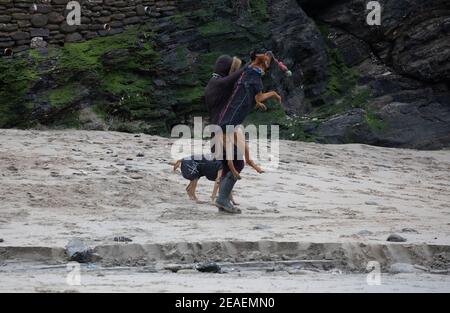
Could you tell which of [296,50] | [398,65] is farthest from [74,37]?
[398,65]

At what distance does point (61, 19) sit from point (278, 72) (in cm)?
366

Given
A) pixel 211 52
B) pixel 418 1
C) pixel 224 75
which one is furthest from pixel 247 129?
pixel 224 75

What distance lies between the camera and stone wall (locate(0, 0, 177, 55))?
46.5 ft

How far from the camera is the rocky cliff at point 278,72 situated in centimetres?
1401

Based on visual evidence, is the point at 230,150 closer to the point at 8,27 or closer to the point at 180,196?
the point at 180,196

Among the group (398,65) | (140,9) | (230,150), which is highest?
(140,9)

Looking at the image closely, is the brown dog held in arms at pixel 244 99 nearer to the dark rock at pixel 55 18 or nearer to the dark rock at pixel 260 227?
the dark rock at pixel 260 227

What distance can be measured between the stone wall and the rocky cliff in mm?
144

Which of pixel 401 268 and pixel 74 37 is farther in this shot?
pixel 74 37

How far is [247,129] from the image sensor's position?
46.9ft

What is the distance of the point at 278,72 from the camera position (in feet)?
50.2

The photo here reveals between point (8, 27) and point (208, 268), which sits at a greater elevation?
point (8, 27)

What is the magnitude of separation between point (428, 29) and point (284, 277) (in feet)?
35.6
